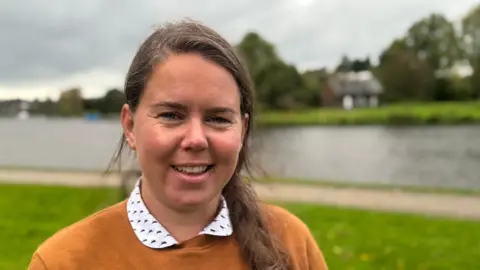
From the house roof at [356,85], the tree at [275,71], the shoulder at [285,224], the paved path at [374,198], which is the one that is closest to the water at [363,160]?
the paved path at [374,198]

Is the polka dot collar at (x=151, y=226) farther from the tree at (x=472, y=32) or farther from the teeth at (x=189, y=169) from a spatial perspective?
the tree at (x=472, y=32)

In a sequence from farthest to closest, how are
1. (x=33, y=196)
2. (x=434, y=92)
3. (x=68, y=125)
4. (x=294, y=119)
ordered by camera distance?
1. (x=434, y=92)
2. (x=294, y=119)
3. (x=68, y=125)
4. (x=33, y=196)

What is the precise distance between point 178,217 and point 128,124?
0.99 ft

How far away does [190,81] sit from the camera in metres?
1.52

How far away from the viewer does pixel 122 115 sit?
1.73 m

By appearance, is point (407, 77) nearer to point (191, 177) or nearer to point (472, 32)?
point (472, 32)

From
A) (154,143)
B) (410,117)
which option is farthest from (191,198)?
(410,117)

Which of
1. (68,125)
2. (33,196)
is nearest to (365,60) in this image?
(68,125)

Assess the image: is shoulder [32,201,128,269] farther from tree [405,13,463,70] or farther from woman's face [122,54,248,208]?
tree [405,13,463,70]

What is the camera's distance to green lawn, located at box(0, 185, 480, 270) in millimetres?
6008

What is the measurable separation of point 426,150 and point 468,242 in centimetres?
1877

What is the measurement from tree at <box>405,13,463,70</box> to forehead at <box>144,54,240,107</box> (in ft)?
225

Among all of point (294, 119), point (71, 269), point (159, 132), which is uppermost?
point (159, 132)

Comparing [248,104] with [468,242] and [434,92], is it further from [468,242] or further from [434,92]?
[434,92]
